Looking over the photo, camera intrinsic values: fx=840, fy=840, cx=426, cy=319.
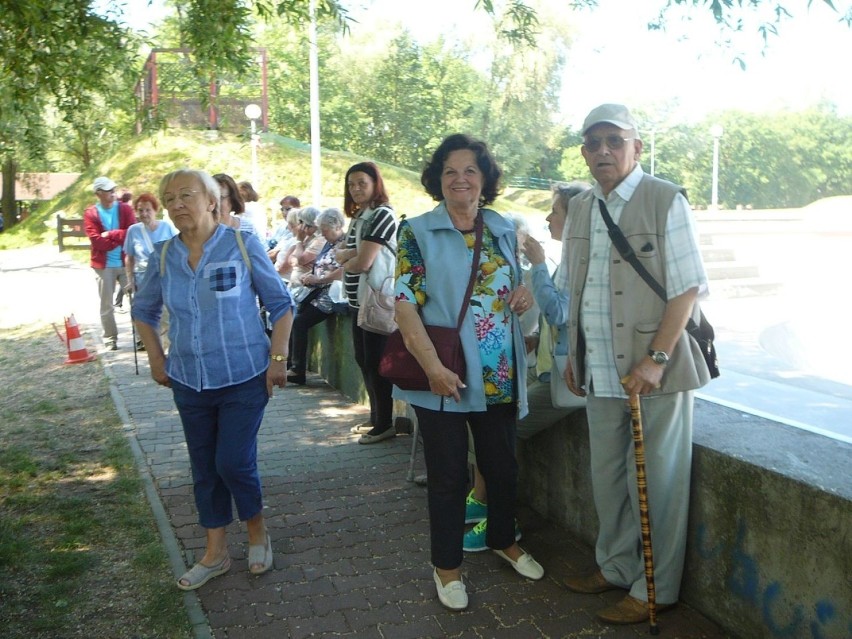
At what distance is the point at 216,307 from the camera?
3.97 metres

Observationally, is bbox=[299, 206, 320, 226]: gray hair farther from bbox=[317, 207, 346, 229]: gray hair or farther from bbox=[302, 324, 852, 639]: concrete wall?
bbox=[302, 324, 852, 639]: concrete wall

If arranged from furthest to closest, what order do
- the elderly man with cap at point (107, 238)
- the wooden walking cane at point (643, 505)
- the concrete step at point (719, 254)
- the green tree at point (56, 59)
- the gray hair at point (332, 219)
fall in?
the concrete step at point (719, 254), the elderly man with cap at point (107, 238), the gray hair at point (332, 219), the green tree at point (56, 59), the wooden walking cane at point (643, 505)

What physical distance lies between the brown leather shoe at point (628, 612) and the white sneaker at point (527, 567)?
0.50m

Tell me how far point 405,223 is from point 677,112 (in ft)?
22.8

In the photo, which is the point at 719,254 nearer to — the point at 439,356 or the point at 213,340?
the point at 439,356

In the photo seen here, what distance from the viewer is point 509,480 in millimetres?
4012

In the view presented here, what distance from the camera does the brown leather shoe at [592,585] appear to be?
12.9ft

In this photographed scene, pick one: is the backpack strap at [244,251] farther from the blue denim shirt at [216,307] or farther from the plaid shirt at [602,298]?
the plaid shirt at [602,298]

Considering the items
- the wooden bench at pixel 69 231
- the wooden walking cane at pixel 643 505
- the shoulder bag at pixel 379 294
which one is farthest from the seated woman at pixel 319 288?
the wooden bench at pixel 69 231

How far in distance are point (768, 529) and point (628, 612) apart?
758mm

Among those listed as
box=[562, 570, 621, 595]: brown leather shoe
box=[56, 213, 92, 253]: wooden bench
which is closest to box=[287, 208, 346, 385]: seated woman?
box=[562, 570, 621, 595]: brown leather shoe

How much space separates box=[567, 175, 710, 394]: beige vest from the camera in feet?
11.1

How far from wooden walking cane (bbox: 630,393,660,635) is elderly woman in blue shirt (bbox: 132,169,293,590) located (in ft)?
5.53

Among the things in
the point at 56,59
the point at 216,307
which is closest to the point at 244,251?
the point at 216,307
